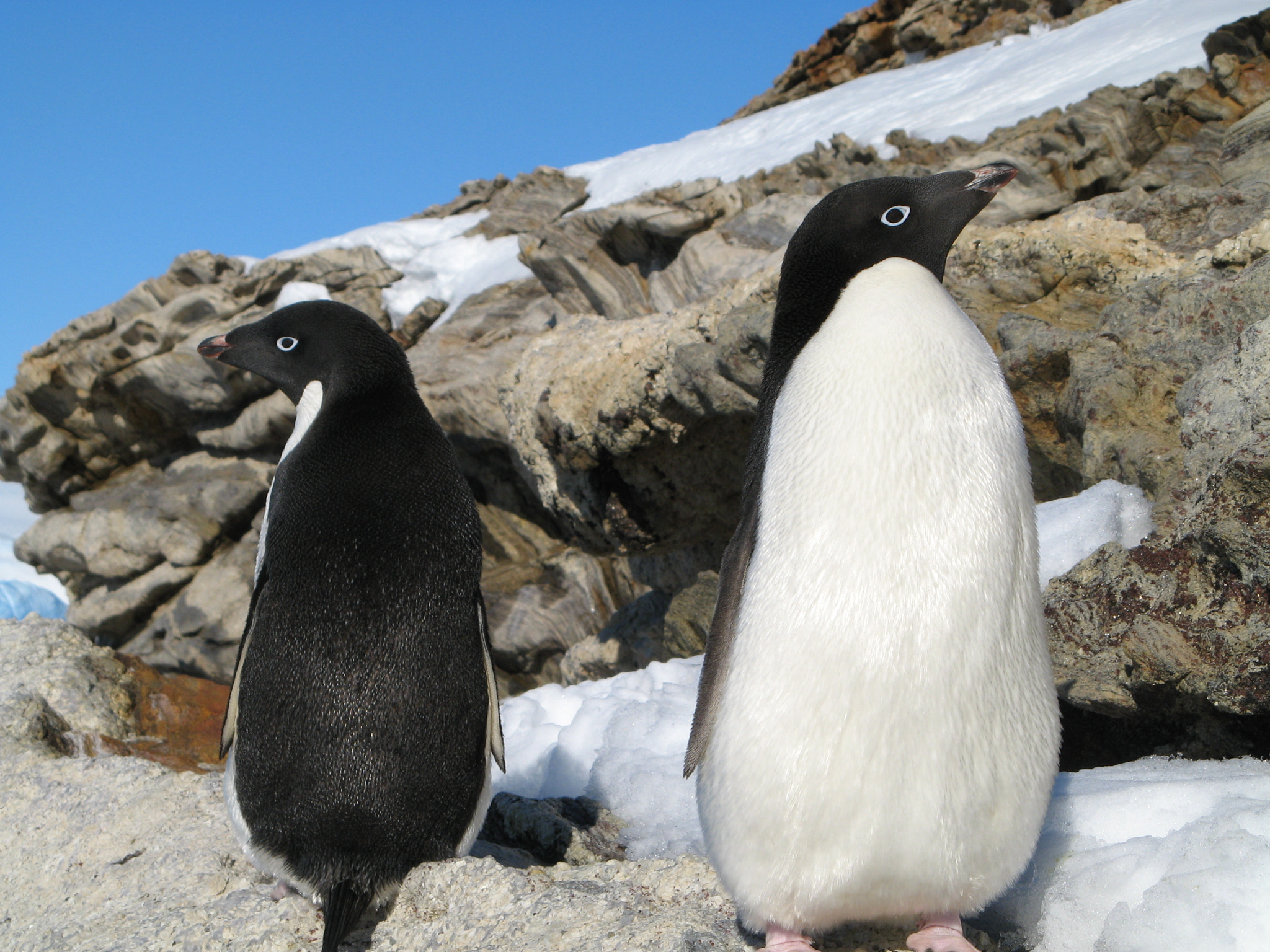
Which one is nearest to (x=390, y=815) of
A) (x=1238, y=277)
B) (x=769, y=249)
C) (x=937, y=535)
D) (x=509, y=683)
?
(x=937, y=535)

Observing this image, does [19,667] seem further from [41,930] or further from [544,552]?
[544,552]

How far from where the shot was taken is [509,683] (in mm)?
11414

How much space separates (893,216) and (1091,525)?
1951 millimetres

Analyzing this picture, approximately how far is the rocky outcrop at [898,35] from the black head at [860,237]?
62.5 ft

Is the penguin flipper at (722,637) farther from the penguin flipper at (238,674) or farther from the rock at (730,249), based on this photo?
the rock at (730,249)

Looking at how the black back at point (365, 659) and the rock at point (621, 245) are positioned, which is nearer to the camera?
the black back at point (365, 659)

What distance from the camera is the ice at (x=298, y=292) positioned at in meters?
15.9

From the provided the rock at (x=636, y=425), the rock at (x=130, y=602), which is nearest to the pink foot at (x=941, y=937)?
the rock at (x=636, y=425)

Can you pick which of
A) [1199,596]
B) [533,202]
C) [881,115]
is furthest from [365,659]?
[533,202]

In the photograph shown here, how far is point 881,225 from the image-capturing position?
6.62 ft

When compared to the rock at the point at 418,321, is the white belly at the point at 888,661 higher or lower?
lower

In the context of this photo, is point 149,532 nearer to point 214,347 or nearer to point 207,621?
point 207,621

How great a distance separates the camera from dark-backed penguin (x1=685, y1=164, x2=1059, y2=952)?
160 centimetres

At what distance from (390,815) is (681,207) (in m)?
9.71
